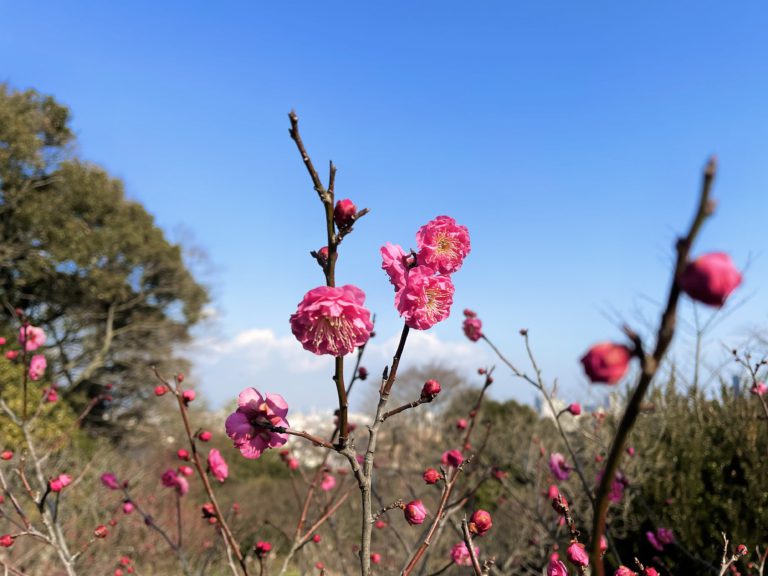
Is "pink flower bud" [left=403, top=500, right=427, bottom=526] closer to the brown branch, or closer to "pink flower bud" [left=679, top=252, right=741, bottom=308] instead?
the brown branch

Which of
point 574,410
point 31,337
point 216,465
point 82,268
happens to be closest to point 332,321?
point 216,465

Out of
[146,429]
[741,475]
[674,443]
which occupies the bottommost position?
[741,475]

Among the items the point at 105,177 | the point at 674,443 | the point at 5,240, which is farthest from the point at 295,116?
the point at 105,177

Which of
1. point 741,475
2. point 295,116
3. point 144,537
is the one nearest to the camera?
point 295,116

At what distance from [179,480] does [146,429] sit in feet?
39.3

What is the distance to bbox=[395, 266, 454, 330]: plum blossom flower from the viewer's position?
1049 millimetres

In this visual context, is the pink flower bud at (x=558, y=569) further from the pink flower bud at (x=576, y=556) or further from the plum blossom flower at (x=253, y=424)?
the plum blossom flower at (x=253, y=424)

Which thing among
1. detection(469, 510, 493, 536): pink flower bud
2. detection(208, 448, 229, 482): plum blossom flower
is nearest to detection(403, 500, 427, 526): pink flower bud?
detection(469, 510, 493, 536): pink flower bud

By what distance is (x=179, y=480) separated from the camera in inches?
97.4

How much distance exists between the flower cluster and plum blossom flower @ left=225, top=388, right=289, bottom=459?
1.06 ft

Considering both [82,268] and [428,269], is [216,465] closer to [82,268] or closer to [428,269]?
[428,269]

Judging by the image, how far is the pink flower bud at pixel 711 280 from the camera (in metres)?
0.39

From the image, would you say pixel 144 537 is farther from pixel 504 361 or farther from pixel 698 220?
pixel 698 220

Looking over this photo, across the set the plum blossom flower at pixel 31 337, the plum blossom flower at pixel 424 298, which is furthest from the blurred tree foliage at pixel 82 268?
the plum blossom flower at pixel 424 298
